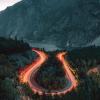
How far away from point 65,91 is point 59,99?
1116cm

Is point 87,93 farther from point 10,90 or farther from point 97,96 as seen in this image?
point 10,90

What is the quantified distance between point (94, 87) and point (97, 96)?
7.83 metres

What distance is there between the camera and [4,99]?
90.0m

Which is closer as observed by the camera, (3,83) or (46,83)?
(3,83)

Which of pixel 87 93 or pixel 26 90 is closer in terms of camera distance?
pixel 26 90

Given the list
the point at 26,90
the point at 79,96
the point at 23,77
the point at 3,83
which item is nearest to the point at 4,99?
the point at 3,83

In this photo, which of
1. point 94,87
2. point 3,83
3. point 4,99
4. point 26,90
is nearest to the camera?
point 4,99

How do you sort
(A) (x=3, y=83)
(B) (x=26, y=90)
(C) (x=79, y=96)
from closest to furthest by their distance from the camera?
(A) (x=3, y=83)
(B) (x=26, y=90)
(C) (x=79, y=96)

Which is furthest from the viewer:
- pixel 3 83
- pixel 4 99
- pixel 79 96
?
pixel 79 96

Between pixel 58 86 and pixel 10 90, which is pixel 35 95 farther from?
pixel 10 90

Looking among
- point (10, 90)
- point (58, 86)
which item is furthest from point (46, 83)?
point (10, 90)

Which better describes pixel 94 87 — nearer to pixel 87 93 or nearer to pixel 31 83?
pixel 87 93

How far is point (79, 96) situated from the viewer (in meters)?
180

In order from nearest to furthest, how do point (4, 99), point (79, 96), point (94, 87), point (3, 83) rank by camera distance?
point (4, 99), point (3, 83), point (79, 96), point (94, 87)
